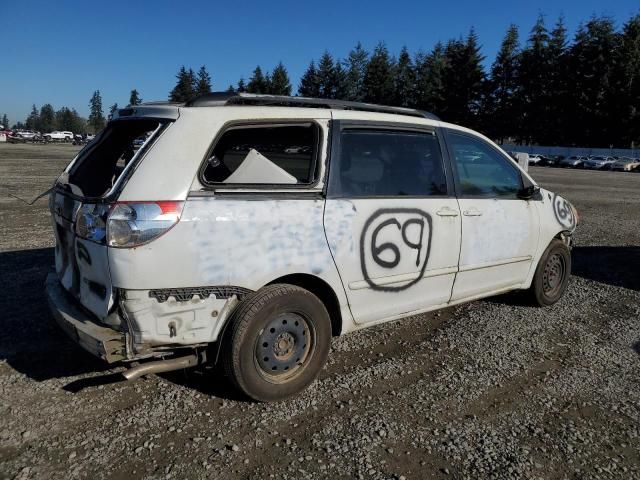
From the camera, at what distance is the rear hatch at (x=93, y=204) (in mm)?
3061

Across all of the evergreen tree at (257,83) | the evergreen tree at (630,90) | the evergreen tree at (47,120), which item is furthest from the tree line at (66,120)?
the evergreen tree at (630,90)

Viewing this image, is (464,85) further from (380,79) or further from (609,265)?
(609,265)

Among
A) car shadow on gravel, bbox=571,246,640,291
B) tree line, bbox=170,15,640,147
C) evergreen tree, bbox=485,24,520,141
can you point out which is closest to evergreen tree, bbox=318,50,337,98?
A: tree line, bbox=170,15,640,147

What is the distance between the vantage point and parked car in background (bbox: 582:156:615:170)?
158ft

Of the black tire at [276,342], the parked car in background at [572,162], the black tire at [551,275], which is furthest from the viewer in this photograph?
the parked car in background at [572,162]

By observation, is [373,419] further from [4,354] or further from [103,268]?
[4,354]

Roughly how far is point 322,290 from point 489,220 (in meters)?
1.79

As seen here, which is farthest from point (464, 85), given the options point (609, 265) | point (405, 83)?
point (609, 265)

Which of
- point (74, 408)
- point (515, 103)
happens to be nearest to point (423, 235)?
point (74, 408)

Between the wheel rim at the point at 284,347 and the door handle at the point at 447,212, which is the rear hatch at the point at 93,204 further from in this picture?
the door handle at the point at 447,212

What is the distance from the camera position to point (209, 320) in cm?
318

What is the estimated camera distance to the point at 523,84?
72812mm

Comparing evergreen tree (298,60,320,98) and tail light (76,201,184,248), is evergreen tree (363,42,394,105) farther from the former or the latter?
tail light (76,201,184,248)

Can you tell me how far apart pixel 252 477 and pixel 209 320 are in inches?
36.0
